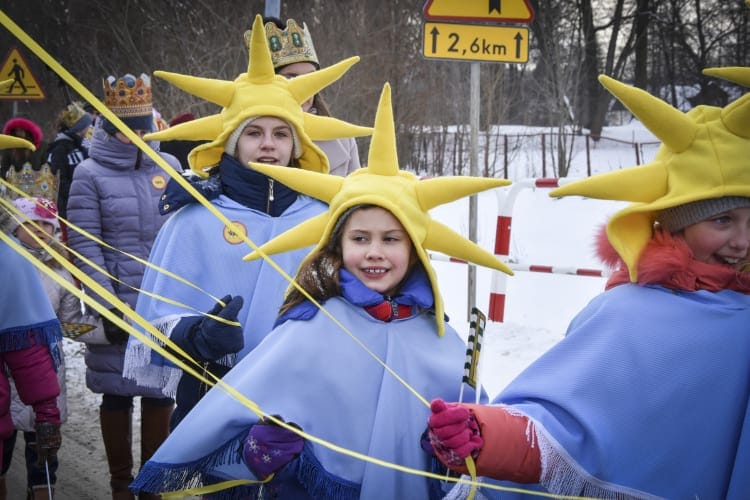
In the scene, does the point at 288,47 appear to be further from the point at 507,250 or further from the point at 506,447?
the point at 506,447

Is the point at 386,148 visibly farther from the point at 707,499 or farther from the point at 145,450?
the point at 145,450

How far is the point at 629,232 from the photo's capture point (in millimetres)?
2592

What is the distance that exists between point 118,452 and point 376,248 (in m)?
2.62

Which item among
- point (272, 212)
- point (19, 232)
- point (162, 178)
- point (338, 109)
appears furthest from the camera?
point (338, 109)

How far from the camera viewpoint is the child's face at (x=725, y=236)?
2.44 meters

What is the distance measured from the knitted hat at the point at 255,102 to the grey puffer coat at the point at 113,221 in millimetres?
1139

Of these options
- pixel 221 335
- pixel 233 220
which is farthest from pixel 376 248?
pixel 233 220

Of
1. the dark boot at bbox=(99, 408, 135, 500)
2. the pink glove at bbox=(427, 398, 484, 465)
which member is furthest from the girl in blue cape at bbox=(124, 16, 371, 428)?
the pink glove at bbox=(427, 398, 484, 465)

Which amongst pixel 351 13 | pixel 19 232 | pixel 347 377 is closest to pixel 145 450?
pixel 19 232

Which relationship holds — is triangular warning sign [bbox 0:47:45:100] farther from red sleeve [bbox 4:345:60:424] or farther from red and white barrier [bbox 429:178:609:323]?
red sleeve [bbox 4:345:60:424]

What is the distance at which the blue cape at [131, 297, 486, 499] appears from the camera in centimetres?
259

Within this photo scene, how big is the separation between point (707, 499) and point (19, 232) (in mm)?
3868

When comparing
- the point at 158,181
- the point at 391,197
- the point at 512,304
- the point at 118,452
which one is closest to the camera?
the point at 391,197

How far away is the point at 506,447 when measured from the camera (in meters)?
2.27
